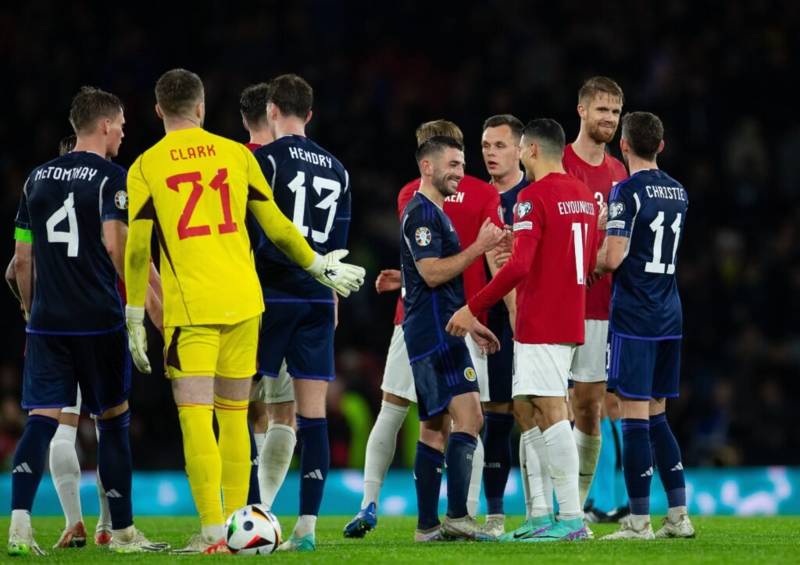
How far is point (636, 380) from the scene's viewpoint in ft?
26.7

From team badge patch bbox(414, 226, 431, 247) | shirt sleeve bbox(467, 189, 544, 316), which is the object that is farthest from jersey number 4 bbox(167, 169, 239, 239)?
shirt sleeve bbox(467, 189, 544, 316)

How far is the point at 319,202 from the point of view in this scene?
25.8 ft

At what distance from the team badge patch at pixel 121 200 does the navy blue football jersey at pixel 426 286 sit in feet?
5.39

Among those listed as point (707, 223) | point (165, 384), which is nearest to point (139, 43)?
point (165, 384)

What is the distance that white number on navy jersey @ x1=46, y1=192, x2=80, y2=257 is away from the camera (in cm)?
770

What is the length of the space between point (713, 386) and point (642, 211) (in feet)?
26.2

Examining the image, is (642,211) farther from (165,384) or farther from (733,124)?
(733,124)

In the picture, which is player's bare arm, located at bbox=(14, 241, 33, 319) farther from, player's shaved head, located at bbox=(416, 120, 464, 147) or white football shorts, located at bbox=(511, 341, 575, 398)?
white football shorts, located at bbox=(511, 341, 575, 398)

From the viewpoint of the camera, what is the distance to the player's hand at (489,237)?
7.69 meters

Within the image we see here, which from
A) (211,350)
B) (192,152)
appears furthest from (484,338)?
(192,152)

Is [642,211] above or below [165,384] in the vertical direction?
above

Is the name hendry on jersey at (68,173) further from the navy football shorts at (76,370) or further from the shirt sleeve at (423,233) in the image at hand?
the shirt sleeve at (423,233)

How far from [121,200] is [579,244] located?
Result: 2.64 m

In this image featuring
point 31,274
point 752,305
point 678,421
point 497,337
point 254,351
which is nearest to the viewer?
point 254,351
